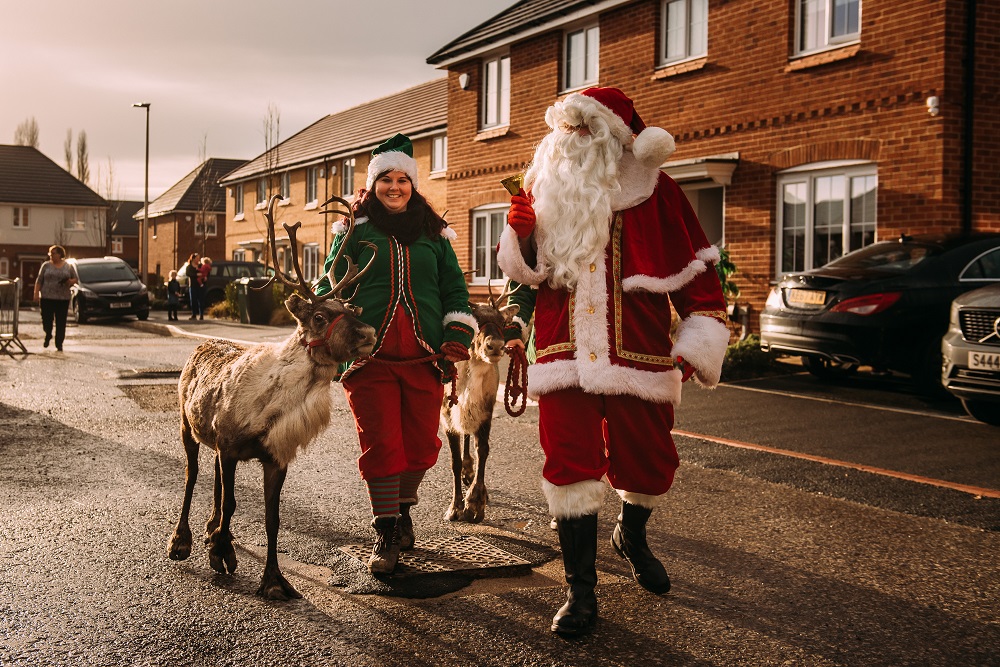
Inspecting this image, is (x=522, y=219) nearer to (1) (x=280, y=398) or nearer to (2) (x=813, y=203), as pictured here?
(1) (x=280, y=398)

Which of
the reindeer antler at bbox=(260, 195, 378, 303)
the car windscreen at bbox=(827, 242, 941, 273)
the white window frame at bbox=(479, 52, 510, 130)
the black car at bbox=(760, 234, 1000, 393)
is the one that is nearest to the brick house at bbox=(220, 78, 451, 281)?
the white window frame at bbox=(479, 52, 510, 130)

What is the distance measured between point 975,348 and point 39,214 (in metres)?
64.2

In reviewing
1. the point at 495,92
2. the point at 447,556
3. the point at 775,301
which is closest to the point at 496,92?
the point at 495,92

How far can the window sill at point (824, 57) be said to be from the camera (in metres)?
14.2

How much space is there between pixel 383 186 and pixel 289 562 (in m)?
1.92

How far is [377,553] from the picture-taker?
4715 mm

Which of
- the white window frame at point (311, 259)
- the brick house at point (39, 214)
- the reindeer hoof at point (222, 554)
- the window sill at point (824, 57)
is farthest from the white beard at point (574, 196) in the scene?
the brick house at point (39, 214)

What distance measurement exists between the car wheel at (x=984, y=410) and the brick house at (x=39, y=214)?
6056cm

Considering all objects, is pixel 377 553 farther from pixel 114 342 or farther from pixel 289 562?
pixel 114 342

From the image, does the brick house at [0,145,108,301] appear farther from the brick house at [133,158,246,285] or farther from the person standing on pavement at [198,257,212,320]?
the person standing on pavement at [198,257,212,320]

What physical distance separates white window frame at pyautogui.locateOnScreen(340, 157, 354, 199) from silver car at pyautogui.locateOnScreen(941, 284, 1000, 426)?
2879cm

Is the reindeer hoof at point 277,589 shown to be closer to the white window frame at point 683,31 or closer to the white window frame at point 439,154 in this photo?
the white window frame at point 683,31

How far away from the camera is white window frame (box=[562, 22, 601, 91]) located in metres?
19.2

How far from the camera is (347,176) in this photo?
3634 centimetres
